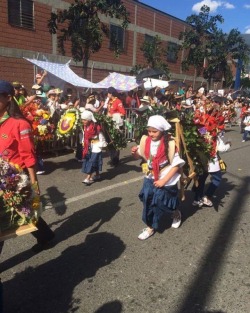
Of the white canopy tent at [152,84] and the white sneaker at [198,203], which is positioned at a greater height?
the white canopy tent at [152,84]

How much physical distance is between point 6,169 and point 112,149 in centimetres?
521

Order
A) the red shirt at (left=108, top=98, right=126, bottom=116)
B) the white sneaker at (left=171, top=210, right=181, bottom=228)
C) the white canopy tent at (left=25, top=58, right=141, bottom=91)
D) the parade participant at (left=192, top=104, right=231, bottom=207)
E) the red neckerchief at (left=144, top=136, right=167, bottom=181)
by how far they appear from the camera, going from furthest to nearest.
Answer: the white canopy tent at (left=25, top=58, right=141, bottom=91) < the red shirt at (left=108, top=98, right=126, bottom=116) < the parade participant at (left=192, top=104, right=231, bottom=207) < the white sneaker at (left=171, top=210, right=181, bottom=228) < the red neckerchief at (left=144, top=136, right=167, bottom=181)

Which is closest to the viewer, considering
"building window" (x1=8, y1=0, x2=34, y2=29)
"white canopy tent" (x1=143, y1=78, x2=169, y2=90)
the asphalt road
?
the asphalt road

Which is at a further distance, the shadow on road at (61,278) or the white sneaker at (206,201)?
the white sneaker at (206,201)

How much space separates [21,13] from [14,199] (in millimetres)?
16278

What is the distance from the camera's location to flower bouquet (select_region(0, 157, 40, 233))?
8.25ft

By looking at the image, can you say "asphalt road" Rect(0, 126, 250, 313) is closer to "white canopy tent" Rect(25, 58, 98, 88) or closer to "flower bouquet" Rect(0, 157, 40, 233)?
"flower bouquet" Rect(0, 157, 40, 233)

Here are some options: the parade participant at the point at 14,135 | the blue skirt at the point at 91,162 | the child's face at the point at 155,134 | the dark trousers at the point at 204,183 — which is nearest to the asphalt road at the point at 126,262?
the dark trousers at the point at 204,183

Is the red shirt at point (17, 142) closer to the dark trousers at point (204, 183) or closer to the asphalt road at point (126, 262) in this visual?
the asphalt road at point (126, 262)

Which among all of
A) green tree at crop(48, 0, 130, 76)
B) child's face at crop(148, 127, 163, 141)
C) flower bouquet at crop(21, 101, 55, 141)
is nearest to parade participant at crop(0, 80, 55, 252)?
child's face at crop(148, 127, 163, 141)

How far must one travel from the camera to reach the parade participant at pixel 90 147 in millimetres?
6715

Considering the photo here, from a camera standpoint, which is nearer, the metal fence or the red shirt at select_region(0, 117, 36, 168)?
the red shirt at select_region(0, 117, 36, 168)

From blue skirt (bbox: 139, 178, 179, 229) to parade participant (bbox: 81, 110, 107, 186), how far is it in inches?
94.6

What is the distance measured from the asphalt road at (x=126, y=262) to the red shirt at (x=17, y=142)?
126cm
